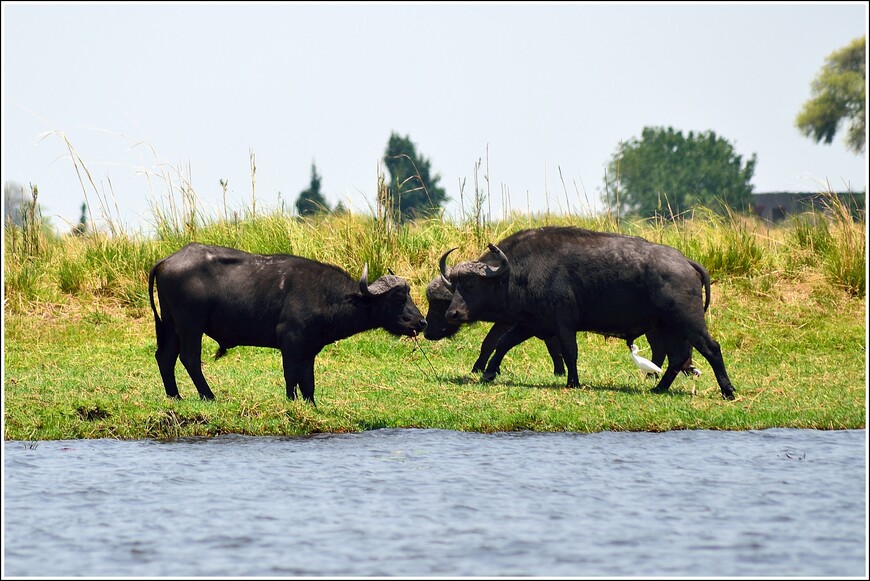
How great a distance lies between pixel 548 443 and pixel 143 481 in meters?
3.24

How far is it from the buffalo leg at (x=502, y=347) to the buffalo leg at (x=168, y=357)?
3280 mm

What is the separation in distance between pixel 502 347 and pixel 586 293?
1147 millimetres

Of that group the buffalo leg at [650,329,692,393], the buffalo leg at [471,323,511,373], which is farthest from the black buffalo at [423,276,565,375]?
the buffalo leg at [650,329,692,393]

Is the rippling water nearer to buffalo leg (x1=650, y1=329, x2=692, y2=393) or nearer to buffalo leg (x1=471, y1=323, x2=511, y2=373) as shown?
buffalo leg (x1=650, y1=329, x2=692, y2=393)

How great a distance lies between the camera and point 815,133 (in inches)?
2906

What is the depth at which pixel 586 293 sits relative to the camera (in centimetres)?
1291

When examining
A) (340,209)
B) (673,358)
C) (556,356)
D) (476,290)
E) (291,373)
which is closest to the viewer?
(291,373)

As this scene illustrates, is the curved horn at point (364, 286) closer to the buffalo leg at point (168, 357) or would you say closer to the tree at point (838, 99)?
the buffalo leg at point (168, 357)

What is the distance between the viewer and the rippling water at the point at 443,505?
22.5 ft

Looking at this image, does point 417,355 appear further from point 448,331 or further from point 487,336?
point 487,336

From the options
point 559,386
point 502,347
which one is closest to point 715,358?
point 559,386

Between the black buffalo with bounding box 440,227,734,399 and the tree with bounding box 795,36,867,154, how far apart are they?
202 ft

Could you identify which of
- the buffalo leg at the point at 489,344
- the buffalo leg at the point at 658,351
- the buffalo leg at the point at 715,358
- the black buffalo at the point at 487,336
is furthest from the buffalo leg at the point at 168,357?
the buffalo leg at the point at 658,351

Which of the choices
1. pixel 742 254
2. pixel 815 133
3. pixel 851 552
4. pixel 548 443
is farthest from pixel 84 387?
pixel 815 133
